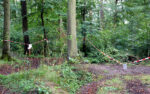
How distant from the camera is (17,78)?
514 cm

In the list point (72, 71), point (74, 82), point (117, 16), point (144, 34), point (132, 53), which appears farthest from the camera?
point (117, 16)

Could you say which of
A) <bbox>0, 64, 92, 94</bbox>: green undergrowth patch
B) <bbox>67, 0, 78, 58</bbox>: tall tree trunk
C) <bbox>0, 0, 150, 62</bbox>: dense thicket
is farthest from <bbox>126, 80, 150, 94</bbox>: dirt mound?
<bbox>0, 0, 150, 62</bbox>: dense thicket

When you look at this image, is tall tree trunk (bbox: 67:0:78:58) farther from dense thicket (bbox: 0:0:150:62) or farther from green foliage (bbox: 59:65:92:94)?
dense thicket (bbox: 0:0:150:62)

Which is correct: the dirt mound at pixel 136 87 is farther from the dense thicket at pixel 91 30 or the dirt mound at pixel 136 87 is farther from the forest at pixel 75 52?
the dense thicket at pixel 91 30

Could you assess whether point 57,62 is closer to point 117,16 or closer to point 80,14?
point 80,14

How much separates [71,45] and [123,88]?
144 inches

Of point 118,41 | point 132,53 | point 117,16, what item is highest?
point 117,16

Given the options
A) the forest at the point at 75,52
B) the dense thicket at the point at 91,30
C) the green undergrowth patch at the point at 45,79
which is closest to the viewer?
the green undergrowth patch at the point at 45,79

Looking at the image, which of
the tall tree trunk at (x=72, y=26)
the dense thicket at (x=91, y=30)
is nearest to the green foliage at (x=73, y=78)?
the tall tree trunk at (x=72, y=26)

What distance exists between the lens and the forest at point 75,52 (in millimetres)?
5258

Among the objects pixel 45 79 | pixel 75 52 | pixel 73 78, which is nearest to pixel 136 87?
pixel 73 78

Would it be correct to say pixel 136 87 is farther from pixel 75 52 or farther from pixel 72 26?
pixel 72 26

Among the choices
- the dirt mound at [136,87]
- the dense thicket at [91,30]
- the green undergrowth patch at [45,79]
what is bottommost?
the dirt mound at [136,87]

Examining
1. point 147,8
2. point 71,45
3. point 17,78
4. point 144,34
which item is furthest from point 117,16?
point 17,78
